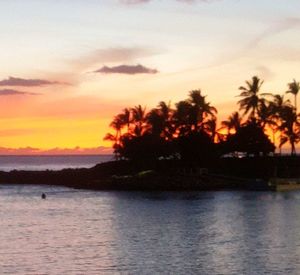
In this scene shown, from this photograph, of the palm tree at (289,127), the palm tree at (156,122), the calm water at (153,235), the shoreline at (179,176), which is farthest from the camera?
the palm tree at (156,122)

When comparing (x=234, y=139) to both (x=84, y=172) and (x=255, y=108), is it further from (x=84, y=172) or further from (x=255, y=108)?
(x=84, y=172)

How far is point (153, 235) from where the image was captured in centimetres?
6238

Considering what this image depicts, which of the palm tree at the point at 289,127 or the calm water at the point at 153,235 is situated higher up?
the palm tree at the point at 289,127

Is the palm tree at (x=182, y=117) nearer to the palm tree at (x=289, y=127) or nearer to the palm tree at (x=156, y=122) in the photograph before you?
the palm tree at (x=156, y=122)

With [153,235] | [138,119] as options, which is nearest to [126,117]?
[138,119]

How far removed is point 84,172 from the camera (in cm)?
15075

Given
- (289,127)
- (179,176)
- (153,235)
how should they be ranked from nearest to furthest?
(153,235) < (179,176) < (289,127)

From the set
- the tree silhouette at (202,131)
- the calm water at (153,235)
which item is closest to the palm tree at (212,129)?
the tree silhouette at (202,131)

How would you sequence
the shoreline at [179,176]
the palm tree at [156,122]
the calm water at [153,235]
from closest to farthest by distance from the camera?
the calm water at [153,235]
the shoreline at [179,176]
the palm tree at [156,122]

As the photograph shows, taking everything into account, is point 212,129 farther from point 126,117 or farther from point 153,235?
point 153,235

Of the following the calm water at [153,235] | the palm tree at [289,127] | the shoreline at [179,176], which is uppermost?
the palm tree at [289,127]

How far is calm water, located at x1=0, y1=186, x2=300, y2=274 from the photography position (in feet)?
155

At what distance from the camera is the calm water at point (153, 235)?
1859 inches

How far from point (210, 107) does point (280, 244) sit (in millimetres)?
81562
